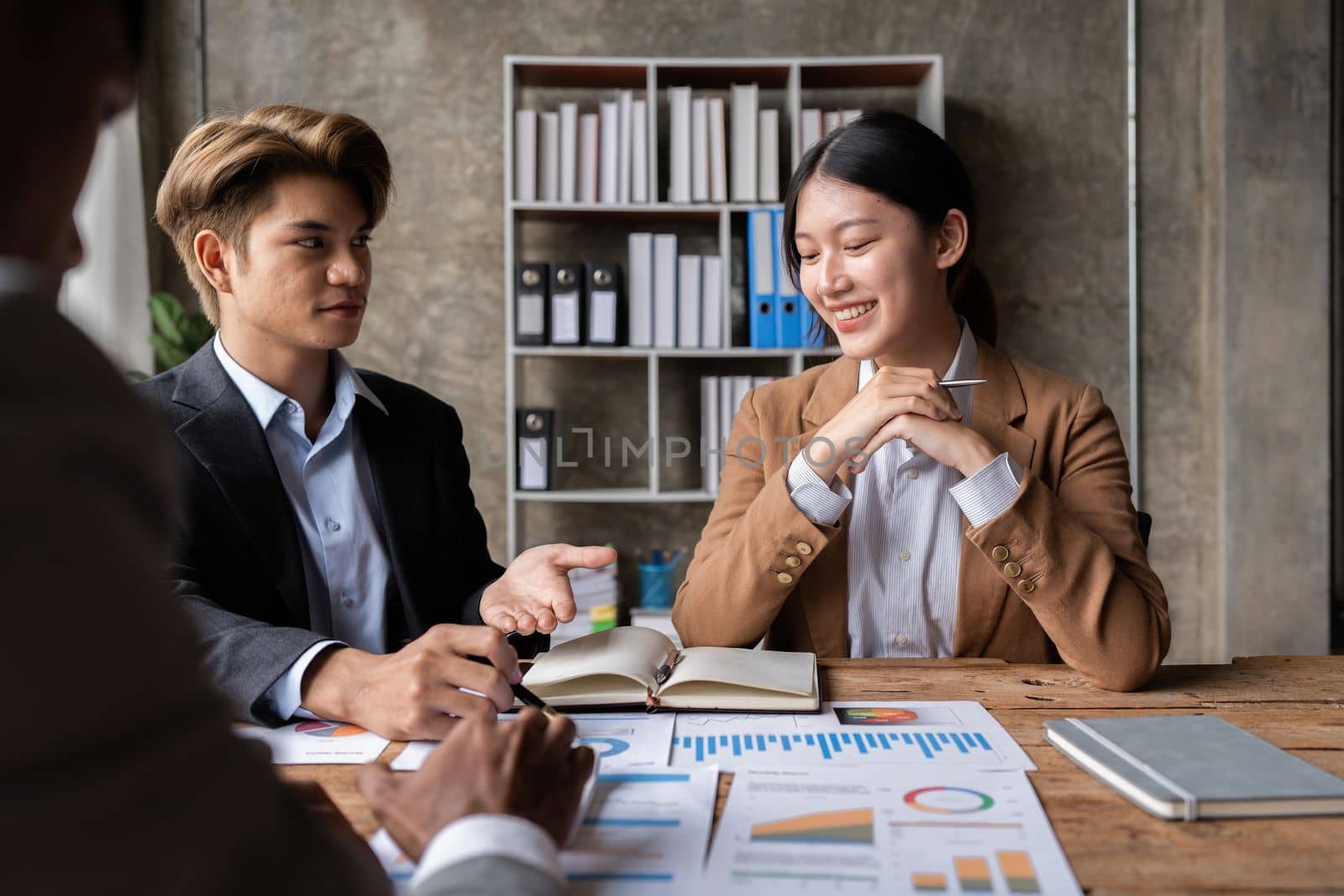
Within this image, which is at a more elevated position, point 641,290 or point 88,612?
point 641,290

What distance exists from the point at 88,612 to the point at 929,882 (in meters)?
0.63

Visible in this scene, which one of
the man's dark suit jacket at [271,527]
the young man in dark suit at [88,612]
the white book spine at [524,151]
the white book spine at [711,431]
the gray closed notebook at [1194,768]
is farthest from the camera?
the white book spine at [711,431]

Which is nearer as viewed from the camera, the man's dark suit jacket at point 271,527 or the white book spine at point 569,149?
the man's dark suit jacket at point 271,527

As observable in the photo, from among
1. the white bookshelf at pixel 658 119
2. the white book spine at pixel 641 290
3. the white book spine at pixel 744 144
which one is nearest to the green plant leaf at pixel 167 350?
the white bookshelf at pixel 658 119

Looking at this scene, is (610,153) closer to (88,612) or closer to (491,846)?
(491,846)

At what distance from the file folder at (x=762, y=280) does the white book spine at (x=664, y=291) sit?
264 mm

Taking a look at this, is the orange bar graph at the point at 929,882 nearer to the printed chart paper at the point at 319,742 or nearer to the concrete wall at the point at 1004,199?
the printed chart paper at the point at 319,742

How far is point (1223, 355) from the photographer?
3.52 meters

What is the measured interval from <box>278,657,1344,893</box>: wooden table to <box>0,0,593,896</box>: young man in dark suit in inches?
19.2

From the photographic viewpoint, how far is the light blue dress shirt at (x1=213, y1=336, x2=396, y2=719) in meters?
1.68

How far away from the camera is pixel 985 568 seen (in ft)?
5.49

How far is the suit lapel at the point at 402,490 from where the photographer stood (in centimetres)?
174

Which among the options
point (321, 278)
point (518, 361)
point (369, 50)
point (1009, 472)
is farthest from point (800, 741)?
point (369, 50)

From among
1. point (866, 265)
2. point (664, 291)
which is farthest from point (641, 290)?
point (866, 265)
